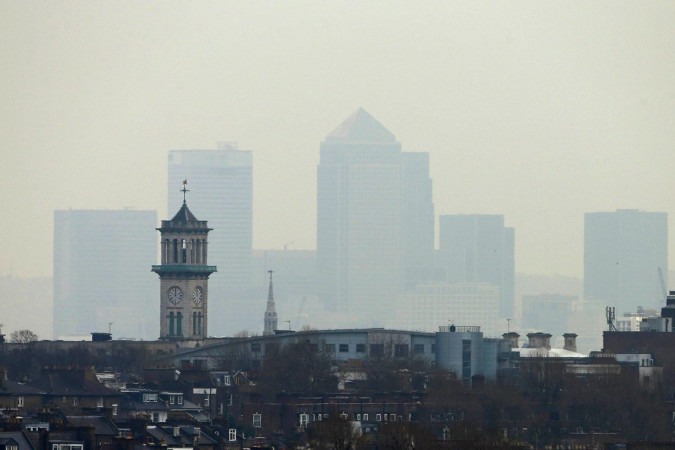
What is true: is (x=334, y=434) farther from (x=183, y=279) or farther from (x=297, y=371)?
(x=183, y=279)

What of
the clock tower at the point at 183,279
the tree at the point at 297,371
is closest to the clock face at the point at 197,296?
the clock tower at the point at 183,279

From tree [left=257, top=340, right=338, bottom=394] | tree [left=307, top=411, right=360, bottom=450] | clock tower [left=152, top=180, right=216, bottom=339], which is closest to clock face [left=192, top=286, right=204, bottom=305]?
clock tower [left=152, top=180, right=216, bottom=339]

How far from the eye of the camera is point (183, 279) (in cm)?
16625

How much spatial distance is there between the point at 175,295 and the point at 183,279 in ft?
2.86

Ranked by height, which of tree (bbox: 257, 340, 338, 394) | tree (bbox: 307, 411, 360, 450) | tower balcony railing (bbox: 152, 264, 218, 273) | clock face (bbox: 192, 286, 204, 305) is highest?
tower balcony railing (bbox: 152, 264, 218, 273)

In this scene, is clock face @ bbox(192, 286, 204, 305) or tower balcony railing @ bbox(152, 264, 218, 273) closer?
clock face @ bbox(192, 286, 204, 305)

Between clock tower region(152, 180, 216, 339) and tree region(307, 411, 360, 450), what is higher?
clock tower region(152, 180, 216, 339)

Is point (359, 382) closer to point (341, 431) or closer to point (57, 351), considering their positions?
point (57, 351)

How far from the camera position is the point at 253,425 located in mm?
103000

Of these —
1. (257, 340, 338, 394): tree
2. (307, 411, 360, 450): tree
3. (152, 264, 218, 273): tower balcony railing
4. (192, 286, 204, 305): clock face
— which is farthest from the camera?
(152, 264, 218, 273): tower balcony railing

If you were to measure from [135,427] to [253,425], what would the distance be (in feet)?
56.6

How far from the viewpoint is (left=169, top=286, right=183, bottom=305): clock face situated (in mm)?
165625

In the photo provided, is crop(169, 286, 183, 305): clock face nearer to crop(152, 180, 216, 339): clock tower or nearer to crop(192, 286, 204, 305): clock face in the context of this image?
crop(152, 180, 216, 339): clock tower

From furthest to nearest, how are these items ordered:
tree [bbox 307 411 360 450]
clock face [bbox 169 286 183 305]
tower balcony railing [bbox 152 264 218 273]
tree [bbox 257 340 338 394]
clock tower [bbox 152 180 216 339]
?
tower balcony railing [bbox 152 264 218 273]
clock face [bbox 169 286 183 305]
clock tower [bbox 152 180 216 339]
tree [bbox 257 340 338 394]
tree [bbox 307 411 360 450]
